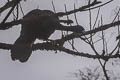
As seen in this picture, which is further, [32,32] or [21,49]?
[32,32]

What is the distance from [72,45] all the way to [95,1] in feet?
5.41

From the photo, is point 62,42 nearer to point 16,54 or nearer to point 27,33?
point 27,33

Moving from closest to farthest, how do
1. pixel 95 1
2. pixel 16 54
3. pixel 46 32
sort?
pixel 95 1
pixel 16 54
pixel 46 32

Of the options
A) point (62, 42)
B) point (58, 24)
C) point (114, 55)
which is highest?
point (58, 24)

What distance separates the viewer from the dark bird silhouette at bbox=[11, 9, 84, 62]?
Result: 8.25 feet

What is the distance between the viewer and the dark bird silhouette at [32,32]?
8.25ft

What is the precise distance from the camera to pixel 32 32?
112 inches

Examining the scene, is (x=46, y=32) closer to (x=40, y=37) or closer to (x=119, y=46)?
(x=40, y=37)

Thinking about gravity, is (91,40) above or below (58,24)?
below

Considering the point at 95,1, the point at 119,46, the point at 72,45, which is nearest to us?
the point at 95,1

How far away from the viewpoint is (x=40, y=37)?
10.4ft

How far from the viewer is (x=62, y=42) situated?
2900 millimetres

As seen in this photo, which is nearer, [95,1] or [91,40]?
[95,1]

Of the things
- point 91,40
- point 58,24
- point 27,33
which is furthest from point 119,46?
point 27,33
